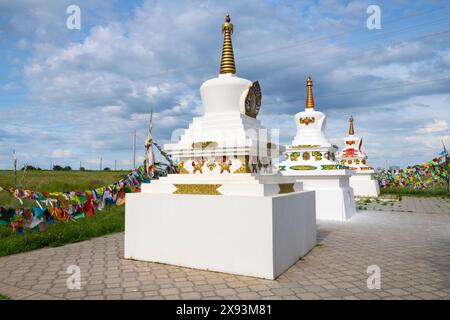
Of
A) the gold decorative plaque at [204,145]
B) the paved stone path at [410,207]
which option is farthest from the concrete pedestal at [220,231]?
the paved stone path at [410,207]

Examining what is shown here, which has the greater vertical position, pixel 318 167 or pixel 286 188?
pixel 318 167

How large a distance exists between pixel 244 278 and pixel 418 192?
2308cm

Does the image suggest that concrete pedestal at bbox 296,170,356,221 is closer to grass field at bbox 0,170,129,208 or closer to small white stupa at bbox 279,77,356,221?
small white stupa at bbox 279,77,356,221

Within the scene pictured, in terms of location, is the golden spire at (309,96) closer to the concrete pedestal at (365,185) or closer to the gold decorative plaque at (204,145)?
the gold decorative plaque at (204,145)

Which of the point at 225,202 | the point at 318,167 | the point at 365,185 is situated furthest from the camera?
the point at 365,185

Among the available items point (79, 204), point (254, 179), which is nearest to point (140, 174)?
point (79, 204)

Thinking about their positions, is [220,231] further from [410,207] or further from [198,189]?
[410,207]

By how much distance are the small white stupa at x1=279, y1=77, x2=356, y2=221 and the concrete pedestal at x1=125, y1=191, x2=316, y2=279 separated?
16.5 feet

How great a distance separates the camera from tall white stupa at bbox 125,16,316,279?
5082mm

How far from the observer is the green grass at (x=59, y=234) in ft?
22.4

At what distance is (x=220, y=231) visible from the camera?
17.4 feet

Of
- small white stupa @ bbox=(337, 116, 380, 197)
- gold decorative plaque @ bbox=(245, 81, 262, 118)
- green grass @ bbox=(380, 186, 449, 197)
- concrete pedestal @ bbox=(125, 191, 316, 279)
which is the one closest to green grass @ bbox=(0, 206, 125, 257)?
concrete pedestal @ bbox=(125, 191, 316, 279)

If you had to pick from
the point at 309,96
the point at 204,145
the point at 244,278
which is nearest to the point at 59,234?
the point at 204,145
